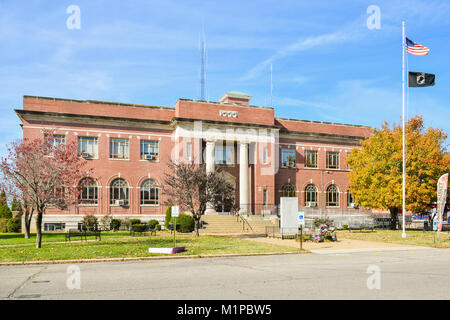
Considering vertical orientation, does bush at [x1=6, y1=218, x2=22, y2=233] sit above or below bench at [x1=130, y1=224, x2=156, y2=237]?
below

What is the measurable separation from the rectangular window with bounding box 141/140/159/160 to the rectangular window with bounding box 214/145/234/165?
6420 mm

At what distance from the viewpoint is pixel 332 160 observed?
48.8 meters

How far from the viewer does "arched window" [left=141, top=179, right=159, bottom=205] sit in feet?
132

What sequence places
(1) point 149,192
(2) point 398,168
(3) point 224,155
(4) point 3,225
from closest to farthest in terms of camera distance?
(2) point 398,168
(4) point 3,225
(1) point 149,192
(3) point 224,155

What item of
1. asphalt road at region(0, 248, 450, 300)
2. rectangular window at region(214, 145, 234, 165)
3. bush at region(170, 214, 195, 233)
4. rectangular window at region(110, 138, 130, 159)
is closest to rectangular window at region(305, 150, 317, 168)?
rectangular window at region(214, 145, 234, 165)

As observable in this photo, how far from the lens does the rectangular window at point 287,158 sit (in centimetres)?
4578

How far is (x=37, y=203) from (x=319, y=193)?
34.0 metres

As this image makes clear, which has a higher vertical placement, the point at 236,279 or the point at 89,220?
the point at 236,279

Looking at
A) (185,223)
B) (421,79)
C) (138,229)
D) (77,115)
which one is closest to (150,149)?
(77,115)

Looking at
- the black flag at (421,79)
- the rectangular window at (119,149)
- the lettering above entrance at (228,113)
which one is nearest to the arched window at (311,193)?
the lettering above entrance at (228,113)

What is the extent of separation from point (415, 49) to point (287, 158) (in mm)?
20849

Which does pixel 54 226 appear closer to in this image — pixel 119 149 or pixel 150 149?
pixel 119 149

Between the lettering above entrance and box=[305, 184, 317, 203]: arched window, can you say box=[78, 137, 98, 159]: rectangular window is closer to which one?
the lettering above entrance

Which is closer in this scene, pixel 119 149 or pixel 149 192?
pixel 119 149
